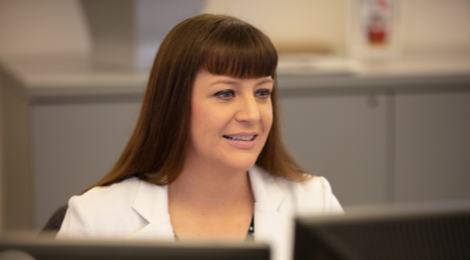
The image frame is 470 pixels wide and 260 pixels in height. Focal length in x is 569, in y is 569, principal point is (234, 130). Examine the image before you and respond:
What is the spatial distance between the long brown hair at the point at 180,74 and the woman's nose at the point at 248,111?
7cm

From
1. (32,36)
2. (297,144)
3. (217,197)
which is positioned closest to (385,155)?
(297,144)

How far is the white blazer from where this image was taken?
144 centimetres

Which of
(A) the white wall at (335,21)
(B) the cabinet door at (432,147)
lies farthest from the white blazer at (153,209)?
(A) the white wall at (335,21)

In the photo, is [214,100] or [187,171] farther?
[187,171]

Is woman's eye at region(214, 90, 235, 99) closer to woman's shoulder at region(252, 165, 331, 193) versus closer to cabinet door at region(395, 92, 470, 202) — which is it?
woman's shoulder at region(252, 165, 331, 193)

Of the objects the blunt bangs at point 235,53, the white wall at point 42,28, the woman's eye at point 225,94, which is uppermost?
the white wall at point 42,28

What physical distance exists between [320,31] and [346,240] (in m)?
2.58

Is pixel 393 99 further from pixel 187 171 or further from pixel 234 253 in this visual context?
pixel 234 253

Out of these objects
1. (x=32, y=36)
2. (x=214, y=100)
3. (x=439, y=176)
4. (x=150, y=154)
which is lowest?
(x=439, y=176)

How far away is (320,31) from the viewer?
3150mm

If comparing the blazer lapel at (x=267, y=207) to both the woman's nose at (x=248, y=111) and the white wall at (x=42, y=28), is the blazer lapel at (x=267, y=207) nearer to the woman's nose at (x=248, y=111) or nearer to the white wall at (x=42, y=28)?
the woman's nose at (x=248, y=111)

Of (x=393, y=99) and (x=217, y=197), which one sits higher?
(x=393, y=99)

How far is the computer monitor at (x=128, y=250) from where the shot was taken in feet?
2.11

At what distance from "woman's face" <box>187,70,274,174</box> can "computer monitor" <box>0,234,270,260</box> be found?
2.58 ft
